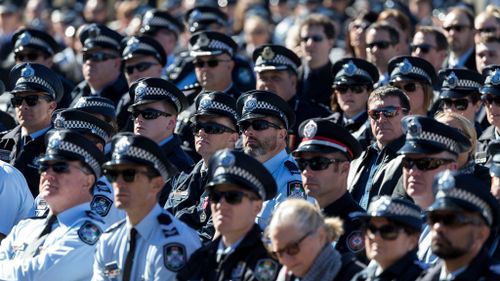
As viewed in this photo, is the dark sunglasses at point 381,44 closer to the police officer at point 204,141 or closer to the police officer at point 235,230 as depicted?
the police officer at point 204,141

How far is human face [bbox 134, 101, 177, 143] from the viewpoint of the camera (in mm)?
12016

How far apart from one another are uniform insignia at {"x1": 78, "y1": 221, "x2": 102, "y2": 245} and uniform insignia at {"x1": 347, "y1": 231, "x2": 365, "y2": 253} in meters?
1.75

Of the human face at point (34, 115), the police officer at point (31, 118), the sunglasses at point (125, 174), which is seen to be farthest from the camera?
the human face at point (34, 115)

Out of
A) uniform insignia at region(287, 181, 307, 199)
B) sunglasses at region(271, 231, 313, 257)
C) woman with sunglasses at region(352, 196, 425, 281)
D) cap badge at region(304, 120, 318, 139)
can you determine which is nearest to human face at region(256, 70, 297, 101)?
Answer: uniform insignia at region(287, 181, 307, 199)

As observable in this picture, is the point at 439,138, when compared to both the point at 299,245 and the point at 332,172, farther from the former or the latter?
the point at 299,245

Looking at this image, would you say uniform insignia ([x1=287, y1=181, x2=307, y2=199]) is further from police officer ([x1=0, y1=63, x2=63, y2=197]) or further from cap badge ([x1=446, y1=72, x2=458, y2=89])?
police officer ([x1=0, y1=63, x2=63, y2=197])

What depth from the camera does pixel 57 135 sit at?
395 inches

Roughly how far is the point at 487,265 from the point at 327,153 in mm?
2342

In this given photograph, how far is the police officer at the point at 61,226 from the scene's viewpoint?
9.52 meters

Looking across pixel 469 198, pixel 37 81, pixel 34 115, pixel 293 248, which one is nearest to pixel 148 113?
pixel 34 115

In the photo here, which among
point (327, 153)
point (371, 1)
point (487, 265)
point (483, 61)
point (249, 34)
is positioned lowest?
point (487, 265)

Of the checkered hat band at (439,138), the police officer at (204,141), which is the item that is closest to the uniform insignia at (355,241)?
the checkered hat band at (439,138)

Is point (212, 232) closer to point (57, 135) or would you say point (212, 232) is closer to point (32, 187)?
point (57, 135)

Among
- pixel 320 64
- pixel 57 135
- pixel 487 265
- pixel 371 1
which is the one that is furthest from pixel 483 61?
pixel 371 1
